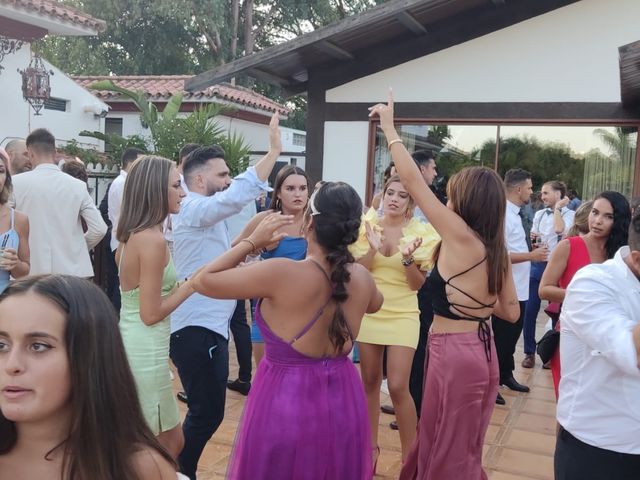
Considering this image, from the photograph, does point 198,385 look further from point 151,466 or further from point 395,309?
point 151,466

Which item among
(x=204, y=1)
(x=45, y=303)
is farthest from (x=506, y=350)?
(x=204, y=1)

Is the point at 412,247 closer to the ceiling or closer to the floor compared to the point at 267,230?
closer to the floor

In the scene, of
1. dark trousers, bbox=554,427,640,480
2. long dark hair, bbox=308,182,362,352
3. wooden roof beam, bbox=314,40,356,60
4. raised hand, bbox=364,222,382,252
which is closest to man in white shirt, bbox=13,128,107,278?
raised hand, bbox=364,222,382,252

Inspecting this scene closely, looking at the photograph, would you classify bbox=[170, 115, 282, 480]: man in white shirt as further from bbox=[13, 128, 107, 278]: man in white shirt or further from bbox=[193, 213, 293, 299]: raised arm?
bbox=[13, 128, 107, 278]: man in white shirt

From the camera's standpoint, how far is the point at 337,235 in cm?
272

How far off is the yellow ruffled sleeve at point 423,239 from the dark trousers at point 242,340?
2.02 m

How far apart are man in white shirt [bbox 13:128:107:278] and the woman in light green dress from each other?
212cm

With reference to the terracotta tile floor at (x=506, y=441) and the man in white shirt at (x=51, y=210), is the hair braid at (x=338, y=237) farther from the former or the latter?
the man in white shirt at (x=51, y=210)

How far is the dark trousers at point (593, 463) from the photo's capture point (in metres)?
2.33

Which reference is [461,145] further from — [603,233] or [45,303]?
[45,303]

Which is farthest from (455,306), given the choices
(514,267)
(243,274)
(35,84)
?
(35,84)

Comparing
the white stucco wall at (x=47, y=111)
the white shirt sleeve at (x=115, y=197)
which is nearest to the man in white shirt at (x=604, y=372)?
the white shirt sleeve at (x=115, y=197)

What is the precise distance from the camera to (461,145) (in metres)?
8.12

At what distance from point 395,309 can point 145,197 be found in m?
1.81
